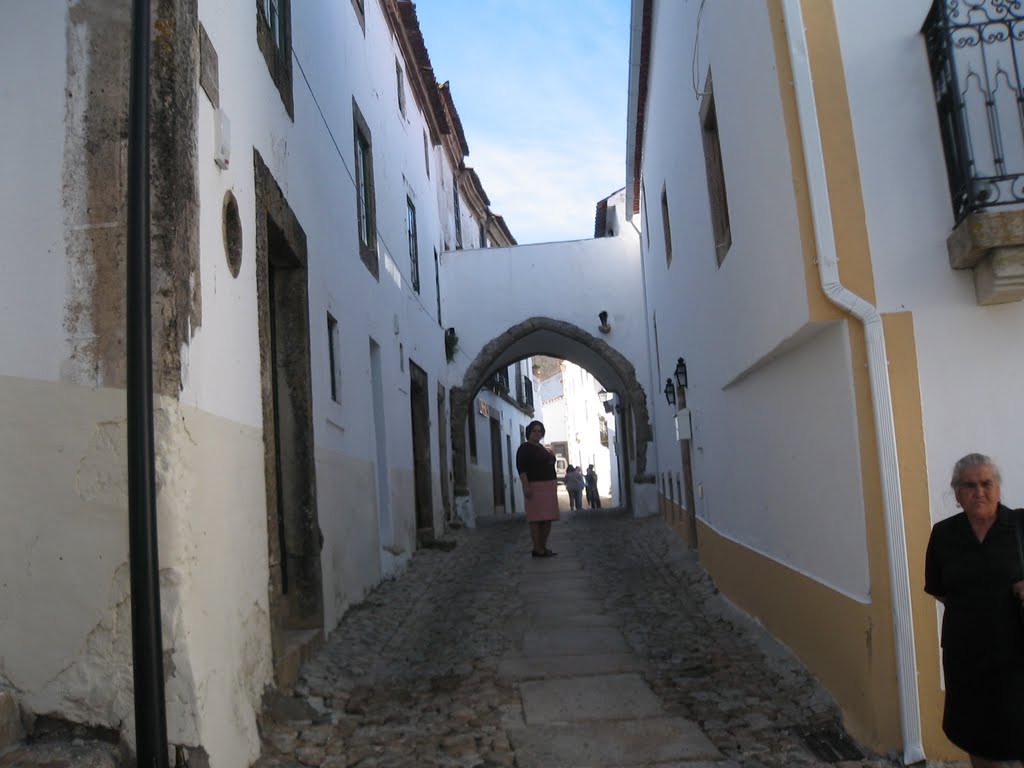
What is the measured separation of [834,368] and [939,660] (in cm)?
124

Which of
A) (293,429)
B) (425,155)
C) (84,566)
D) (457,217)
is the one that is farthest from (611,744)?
(457,217)

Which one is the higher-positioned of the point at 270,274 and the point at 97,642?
the point at 270,274

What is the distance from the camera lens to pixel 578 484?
2500 cm

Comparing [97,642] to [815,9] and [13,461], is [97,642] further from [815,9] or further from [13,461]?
[815,9]

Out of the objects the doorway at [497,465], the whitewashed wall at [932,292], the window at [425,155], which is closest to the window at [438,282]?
the window at [425,155]

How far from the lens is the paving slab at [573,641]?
19.6ft

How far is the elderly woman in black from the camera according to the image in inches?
113

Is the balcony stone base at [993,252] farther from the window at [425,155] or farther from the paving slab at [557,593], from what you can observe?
the window at [425,155]

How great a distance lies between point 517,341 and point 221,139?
12.7 m

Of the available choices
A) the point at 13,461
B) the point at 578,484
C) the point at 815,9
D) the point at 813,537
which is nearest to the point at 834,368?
the point at 813,537

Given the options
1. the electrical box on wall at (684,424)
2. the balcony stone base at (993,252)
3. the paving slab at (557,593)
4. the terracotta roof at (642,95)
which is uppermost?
the terracotta roof at (642,95)

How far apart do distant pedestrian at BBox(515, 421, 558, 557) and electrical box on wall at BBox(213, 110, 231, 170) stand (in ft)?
19.9

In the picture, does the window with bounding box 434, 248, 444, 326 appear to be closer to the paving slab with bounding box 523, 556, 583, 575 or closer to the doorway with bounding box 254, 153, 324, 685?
the paving slab with bounding box 523, 556, 583, 575

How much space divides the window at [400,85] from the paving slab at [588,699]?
8.98 m
